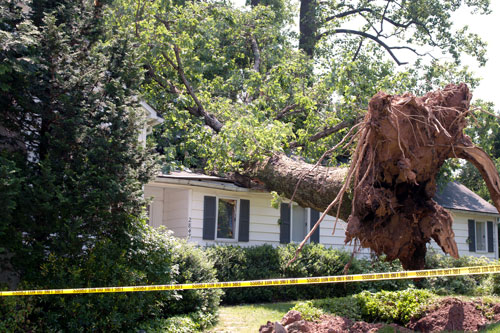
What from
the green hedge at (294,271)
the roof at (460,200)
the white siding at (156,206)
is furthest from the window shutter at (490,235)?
the white siding at (156,206)

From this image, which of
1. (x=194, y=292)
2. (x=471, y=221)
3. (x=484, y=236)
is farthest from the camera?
(x=484, y=236)

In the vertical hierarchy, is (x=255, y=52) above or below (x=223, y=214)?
above

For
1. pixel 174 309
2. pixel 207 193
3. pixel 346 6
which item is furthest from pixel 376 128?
pixel 346 6

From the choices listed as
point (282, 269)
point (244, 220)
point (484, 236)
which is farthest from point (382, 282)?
point (484, 236)

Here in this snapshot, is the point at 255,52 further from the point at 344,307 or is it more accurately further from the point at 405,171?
the point at 405,171

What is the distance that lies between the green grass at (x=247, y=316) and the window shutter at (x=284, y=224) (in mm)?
3651

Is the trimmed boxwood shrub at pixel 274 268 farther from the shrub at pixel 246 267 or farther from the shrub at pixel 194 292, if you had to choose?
the shrub at pixel 194 292

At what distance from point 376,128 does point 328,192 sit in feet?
8.58

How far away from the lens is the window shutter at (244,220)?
49.3 feet

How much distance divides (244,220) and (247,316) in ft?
16.5

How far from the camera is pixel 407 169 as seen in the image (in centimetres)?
643

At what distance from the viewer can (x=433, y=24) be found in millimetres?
22844

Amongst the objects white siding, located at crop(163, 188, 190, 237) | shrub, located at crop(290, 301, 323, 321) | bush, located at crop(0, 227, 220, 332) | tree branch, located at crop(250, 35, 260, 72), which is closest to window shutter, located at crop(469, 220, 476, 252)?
tree branch, located at crop(250, 35, 260, 72)

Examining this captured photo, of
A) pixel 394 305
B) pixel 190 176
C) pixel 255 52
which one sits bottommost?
pixel 394 305
